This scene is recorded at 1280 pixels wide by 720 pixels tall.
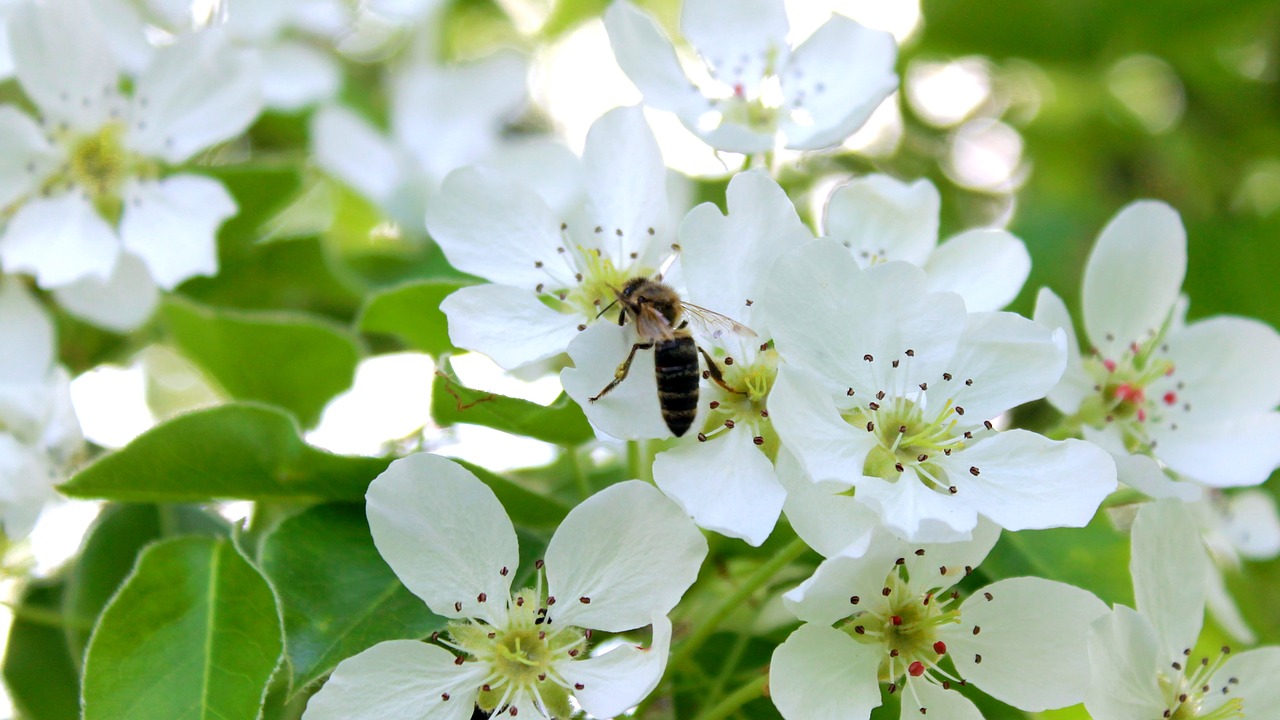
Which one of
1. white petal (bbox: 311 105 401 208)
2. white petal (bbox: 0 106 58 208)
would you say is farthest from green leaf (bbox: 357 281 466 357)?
white petal (bbox: 311 105 401 208)

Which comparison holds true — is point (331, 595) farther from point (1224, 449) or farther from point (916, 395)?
point (1224, 449)

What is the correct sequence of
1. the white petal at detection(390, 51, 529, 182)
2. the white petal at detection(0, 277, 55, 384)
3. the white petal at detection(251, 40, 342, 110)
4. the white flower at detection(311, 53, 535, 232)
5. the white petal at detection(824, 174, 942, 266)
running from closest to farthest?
the white petal at detection(824, 174, 942, 266), the white petal at detection(0, 277, 55, 384), the white petal at detection(251, 40, 342, 110), the white flower at detection(311, 53, 535, 232), the white petal at detection(390, 51, 529, 182)

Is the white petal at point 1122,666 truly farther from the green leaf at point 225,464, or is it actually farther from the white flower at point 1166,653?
the green leaf at point 225,464

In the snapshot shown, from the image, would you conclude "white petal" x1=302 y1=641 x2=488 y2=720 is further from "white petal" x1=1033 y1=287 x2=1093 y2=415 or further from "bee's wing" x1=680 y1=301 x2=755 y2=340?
"white petal" x1=1033 y1=287 x2=1093 y2=415

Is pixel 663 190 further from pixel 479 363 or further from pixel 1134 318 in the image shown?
pixel 1134 318

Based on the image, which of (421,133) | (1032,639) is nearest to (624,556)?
(1032,639)

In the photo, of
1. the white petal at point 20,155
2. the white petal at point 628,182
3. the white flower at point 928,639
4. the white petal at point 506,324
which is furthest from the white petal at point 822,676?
the white petal at point 20,155
